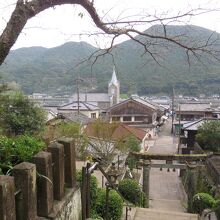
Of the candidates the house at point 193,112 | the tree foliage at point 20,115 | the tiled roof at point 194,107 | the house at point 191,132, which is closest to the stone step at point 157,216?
the tree foliage at point 20,115

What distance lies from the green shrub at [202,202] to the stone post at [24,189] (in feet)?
35.0

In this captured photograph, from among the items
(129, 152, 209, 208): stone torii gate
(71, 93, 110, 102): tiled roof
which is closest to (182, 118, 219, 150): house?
(129, 152, 209, 208): stone torii gate

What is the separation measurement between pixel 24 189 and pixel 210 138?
71.4ft

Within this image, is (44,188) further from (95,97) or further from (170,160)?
(95,97)

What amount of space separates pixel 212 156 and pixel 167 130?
37576 mm

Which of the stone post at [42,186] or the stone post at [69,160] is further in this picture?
the stone post at [69,160]

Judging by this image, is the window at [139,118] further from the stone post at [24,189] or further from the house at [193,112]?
the stone post at [24,189]

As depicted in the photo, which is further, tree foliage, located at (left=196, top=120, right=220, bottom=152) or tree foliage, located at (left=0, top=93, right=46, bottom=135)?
tree foliage, located at (left=196, top=120, right=220, bottom=152)

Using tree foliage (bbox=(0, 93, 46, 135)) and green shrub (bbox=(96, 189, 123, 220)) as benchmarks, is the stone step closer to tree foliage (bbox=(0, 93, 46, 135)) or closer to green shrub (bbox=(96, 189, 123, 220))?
green shrub (bbox=(96, 189, 123, 220))

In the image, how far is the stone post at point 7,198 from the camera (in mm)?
2713

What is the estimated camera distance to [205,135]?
23.7 meters

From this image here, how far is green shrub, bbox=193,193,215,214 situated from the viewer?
496 inches

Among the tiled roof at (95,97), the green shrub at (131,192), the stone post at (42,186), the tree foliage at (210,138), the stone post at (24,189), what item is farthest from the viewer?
the tiled roof at (95,97)

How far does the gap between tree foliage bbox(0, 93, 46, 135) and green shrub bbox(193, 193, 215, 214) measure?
39.9 ft
